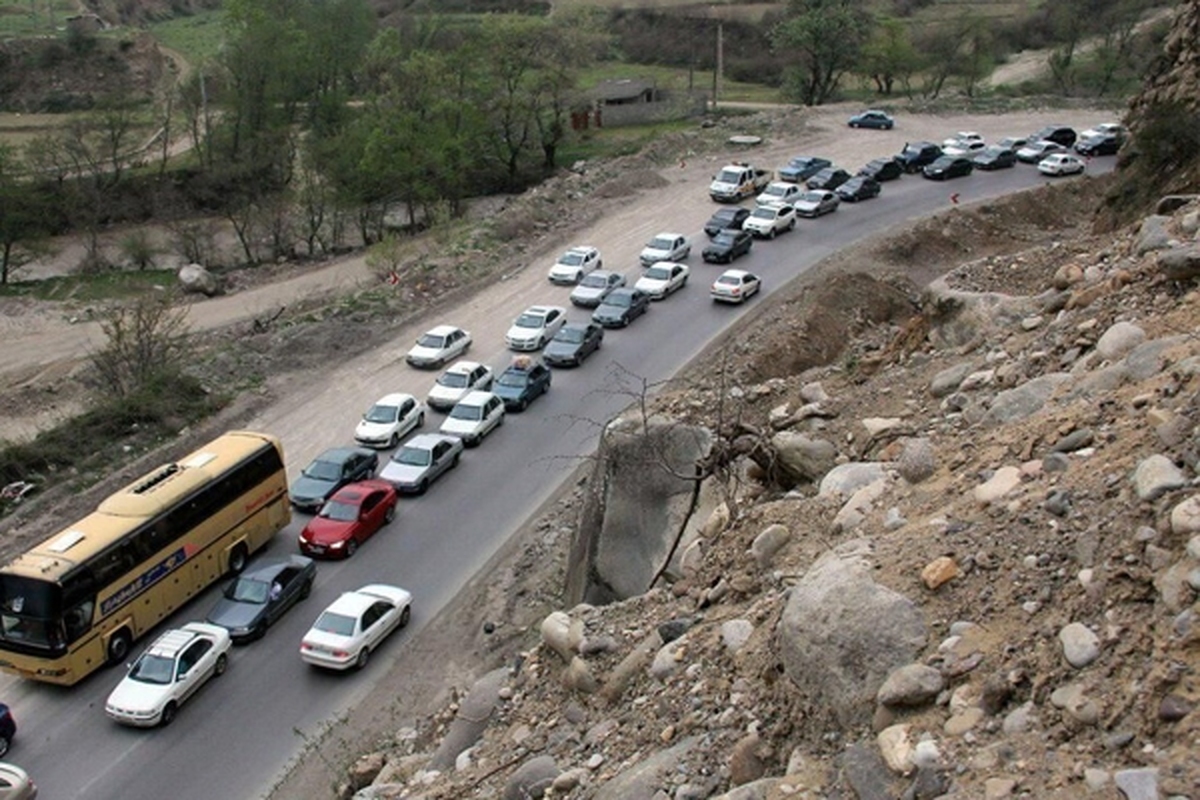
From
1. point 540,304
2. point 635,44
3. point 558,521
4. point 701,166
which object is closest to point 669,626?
point 558,521

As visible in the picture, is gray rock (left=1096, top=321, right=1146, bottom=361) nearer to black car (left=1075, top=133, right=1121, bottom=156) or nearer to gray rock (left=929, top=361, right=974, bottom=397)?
gray rock (left=929, top=361, right=974, bottom=397)

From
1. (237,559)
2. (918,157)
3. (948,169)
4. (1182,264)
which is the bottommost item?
(237,559)

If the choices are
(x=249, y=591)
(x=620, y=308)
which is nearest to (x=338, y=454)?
(x=249, y=591)

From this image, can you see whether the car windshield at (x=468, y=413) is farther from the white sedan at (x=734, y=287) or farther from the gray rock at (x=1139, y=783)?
the gray rock at (x=1139, y=783)

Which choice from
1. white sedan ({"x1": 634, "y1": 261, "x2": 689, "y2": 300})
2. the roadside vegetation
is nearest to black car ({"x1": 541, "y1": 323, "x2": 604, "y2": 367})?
white sedan ({"x1": 634, "y1": 261, "x2": 689, "y2": 300})

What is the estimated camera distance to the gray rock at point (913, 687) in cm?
979

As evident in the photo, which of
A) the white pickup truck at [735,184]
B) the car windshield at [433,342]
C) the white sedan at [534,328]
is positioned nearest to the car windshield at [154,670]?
the car windshield at [433,342]

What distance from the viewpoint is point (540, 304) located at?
4284cm

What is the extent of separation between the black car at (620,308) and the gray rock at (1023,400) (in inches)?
978

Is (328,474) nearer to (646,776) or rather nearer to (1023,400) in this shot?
(1023,400)

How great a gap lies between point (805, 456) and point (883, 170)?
41.4 metres

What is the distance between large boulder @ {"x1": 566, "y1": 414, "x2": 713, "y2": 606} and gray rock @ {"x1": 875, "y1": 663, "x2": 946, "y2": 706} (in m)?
7.90

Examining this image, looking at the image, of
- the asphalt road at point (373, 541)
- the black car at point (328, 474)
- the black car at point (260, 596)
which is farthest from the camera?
the black car at point (328, 474)

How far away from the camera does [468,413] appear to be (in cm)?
3228
